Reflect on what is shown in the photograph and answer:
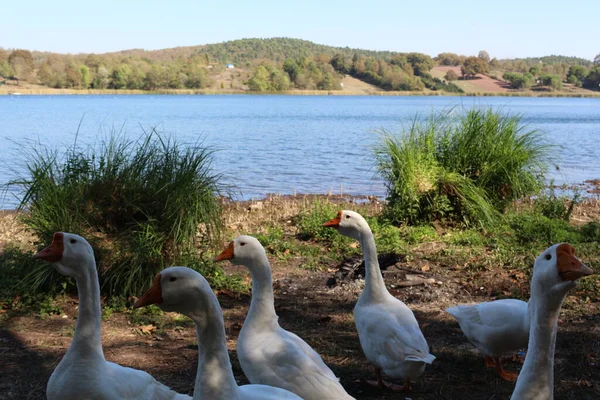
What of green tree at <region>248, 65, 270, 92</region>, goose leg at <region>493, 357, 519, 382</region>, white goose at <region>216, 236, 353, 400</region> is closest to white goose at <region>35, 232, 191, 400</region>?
white goose at <region>216, 236, 353, 400</region>

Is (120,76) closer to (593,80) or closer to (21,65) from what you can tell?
(21,65)

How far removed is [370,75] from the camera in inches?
4968

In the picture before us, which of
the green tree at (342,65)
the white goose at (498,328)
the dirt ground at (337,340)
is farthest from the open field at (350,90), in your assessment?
the white goose at (498,328)

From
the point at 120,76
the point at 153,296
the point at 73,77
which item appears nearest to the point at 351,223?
the point at 153,296

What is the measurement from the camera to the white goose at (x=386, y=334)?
4629 mm

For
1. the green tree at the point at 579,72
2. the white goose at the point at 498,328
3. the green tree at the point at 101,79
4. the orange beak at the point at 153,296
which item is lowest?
the white goose at the point at 498,328

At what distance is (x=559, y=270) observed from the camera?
9.11 ft

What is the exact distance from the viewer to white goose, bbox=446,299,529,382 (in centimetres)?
506

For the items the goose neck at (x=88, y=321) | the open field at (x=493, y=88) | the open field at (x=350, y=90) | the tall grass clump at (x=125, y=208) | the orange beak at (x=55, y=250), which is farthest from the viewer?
the open field at (x=493, y=88)

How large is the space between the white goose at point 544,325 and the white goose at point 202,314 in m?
1.44

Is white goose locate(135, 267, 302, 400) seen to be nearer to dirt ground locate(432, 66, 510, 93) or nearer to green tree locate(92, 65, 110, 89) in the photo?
green tree locate(92, 65, 110, 89)

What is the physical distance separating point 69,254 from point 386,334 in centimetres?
246

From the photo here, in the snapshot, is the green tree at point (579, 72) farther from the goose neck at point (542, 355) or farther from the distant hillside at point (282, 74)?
the goose neck at point (542, 355)

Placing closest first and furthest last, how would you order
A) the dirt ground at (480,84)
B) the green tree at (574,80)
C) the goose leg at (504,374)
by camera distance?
the goose leg at (504,374) < the dirt ground at (480,84) < the green tree at (574,80)
